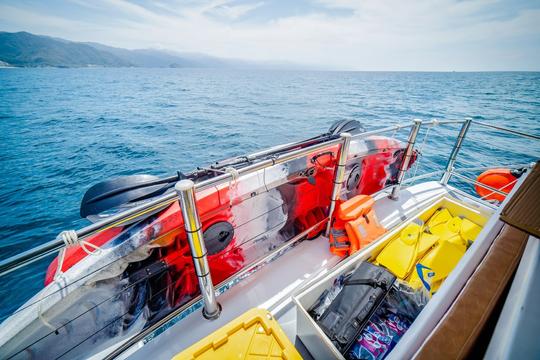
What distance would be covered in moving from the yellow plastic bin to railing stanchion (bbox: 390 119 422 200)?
283 centimetres

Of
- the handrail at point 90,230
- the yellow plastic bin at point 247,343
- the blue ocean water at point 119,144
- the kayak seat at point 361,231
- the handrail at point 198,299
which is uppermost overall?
the handrail at point 90,230

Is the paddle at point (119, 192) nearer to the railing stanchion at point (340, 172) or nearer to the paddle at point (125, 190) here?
the paddle at point (125, 190)

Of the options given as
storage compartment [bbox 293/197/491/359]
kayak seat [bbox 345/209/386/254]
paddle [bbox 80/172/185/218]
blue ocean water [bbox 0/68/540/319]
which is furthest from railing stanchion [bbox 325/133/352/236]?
blue ocean water [bbox 0/68/540/319]

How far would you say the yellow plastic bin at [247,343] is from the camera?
1.00 metres

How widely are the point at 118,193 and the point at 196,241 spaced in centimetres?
122

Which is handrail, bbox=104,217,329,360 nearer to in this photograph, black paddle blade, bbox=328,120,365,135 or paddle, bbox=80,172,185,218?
paddle, bbox=80,172,185,218

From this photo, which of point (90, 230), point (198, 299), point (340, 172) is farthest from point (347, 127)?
point (90, 230)

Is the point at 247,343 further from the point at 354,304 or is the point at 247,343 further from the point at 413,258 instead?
the point at 413,258

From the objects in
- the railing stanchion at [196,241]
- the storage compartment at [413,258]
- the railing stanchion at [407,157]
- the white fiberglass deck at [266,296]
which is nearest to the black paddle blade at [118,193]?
the railing stanchion at [196,241]

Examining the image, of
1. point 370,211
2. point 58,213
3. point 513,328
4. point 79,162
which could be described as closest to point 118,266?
point 513,328

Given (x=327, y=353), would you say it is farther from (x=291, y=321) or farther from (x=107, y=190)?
(x=107, y=190)

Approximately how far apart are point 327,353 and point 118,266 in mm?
1668

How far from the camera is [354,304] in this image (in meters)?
1.49

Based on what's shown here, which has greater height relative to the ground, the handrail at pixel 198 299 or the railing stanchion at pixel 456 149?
the railing stanchion at pixel 456 149
